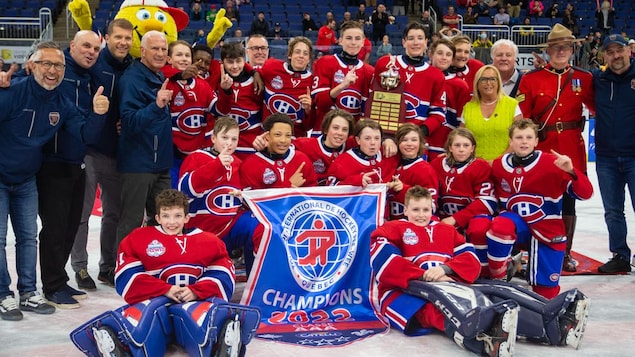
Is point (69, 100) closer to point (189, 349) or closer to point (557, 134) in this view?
point (189, 349)

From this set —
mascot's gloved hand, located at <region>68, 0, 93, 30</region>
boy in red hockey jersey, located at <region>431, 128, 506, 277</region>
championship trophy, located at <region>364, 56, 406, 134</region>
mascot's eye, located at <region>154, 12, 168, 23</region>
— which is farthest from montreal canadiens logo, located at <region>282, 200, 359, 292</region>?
mascot's gloved hand, located at <region>68, 0, 93, 30</region>

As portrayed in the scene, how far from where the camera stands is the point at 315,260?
4105mm

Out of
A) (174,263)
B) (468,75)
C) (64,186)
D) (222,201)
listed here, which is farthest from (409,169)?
(64,186)

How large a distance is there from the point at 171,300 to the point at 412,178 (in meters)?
1.69

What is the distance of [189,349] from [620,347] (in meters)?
1.99

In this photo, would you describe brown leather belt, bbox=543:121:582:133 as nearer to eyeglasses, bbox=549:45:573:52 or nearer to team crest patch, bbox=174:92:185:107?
eyeglasses, bbox=549:45:573:52

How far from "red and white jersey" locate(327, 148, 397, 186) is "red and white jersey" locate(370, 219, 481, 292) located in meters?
0.56

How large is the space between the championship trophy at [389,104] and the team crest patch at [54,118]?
1.90 meters

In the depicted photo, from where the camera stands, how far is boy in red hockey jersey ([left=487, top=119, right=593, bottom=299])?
4367 mm

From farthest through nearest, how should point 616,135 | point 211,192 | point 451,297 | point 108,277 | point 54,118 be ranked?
point 616,135 → point 108,277 → point 211,192 → point 54,118 → point 451,297

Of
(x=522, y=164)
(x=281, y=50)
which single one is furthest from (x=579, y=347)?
(x=281, y=50)

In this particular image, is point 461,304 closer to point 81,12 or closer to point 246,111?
point 246,111

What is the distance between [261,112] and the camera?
5309mm

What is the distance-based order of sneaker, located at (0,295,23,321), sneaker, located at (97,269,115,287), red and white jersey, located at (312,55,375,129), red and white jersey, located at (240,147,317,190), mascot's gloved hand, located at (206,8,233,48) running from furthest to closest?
mascot's gloved hand, located at (206,8,233,48) < red and white jersey, located at (312,55,375,129) < sneaker, located at (97,269,115,287) < red and white jersey, located at (240,147,317,190) < sneaker, located at (0,295,23,321)
